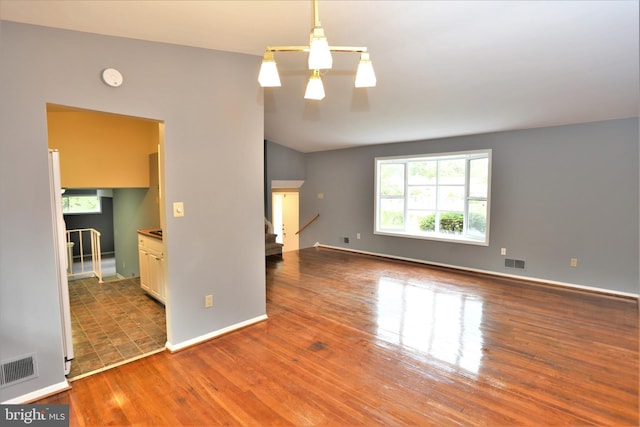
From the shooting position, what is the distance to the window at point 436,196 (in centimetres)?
550

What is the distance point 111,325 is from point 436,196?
543 cm

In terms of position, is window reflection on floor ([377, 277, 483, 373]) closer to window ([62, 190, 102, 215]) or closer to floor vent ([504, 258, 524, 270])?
floor vent ([504, 258, 524, 270])

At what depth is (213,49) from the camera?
9.60 feet

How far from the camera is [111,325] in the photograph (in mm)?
3301

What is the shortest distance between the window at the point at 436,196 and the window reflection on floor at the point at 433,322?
173 centimetres

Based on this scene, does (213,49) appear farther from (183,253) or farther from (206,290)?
(206,290)

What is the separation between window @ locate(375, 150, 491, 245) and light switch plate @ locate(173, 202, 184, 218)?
4616mm

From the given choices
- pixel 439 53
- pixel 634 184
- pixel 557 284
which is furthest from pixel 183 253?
pixel 634 184

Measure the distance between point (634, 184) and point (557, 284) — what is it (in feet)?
5.40

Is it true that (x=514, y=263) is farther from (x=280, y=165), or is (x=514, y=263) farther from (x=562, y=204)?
(x=280, y=165)

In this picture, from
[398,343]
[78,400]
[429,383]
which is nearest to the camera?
[78,400]

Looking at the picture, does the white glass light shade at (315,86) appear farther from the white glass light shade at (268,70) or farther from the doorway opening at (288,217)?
the doorway opening at (288,217)

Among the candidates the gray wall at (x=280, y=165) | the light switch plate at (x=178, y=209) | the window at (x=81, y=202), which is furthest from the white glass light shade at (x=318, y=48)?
the window at (x=81, y=202)

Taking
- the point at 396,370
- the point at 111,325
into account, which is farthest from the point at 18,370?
the point at 396,370
